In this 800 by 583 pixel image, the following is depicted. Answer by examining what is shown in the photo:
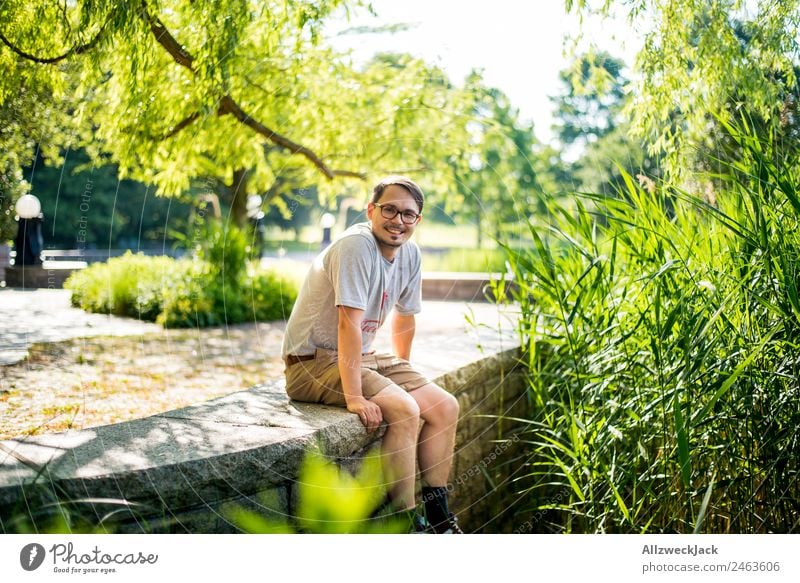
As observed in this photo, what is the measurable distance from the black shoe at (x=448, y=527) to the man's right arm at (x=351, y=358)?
1.37 ft

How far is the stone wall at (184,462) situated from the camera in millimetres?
1524

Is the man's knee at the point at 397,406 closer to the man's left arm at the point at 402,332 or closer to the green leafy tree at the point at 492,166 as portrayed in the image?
the man's left arm at the point at 402,332

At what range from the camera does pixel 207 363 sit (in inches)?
172

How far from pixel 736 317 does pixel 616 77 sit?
3.22ft

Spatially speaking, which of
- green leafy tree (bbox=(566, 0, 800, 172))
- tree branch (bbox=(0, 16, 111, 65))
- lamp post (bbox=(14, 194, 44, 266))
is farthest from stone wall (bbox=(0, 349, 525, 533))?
green leafy tree (bbox=(566, 0, 800, 172))

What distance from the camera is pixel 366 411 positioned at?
2090 millimetres

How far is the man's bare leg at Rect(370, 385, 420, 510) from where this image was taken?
6.96 ft

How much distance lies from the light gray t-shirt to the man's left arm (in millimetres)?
44

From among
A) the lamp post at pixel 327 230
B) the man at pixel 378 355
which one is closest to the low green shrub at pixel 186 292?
the lamp post at pixel 327 230

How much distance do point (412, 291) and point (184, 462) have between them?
996mm

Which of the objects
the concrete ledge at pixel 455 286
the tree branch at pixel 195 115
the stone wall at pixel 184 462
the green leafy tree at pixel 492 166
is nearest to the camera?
the stone wall at pixel 184 462

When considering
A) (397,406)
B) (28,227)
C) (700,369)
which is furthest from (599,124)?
(28,227)
